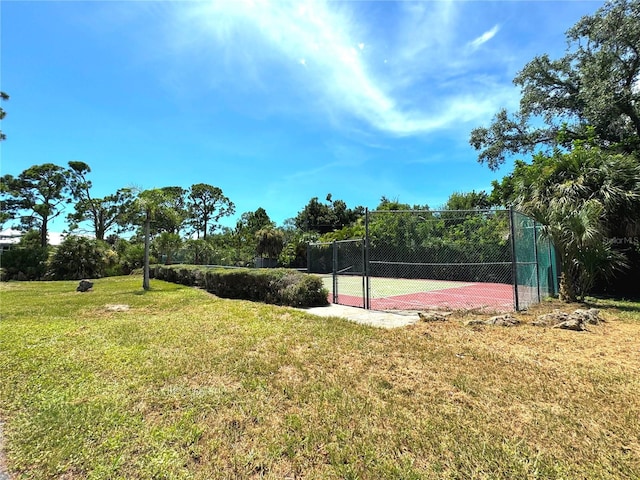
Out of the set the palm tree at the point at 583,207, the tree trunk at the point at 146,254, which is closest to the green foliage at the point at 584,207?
the palm tree at the point at 583,207

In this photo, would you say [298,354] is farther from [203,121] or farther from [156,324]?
[203,121]

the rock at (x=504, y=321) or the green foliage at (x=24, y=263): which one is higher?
the green foliage at (x=24, y=263)

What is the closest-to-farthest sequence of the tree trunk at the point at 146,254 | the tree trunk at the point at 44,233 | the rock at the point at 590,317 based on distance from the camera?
the rock at the point at 590,317 < the tree trunk at the point at 146,254 < the tree trunk at the point at 44,233

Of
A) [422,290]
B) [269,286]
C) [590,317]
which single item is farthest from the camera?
[422,290]

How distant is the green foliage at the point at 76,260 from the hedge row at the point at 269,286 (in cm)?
1205

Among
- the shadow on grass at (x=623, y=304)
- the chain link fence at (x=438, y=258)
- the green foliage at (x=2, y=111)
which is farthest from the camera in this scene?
the green foliage at (x=2, y=111)

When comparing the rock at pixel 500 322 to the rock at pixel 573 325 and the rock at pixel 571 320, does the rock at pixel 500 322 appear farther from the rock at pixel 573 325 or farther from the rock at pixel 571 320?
the rock at pixel 573 325

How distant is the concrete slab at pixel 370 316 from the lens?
19.0 feet

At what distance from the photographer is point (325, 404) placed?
273 cm

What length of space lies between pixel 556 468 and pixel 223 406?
240cm

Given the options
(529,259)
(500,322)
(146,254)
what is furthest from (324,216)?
(500,322)

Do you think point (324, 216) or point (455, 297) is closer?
point (455, 297)

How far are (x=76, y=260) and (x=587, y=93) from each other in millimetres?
27547

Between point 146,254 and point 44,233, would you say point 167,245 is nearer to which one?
point 146,254
